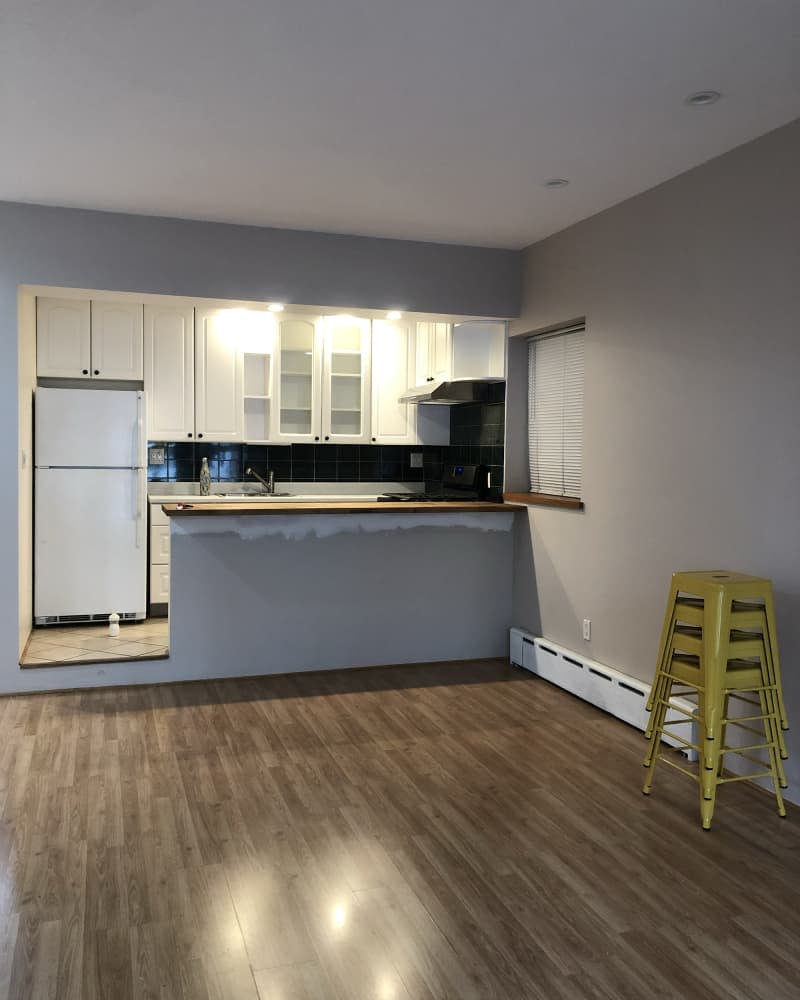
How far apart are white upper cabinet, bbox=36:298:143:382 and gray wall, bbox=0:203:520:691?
55cm

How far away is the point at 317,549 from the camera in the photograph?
4.89 meters

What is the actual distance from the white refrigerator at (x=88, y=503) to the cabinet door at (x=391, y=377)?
72.4 inches

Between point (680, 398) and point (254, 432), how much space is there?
3526 millimetres

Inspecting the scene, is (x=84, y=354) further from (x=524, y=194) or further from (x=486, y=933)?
(x=486, y=933)

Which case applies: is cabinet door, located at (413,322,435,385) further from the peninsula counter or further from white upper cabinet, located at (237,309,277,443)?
the peninsula counter

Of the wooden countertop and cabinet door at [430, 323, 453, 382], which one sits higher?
cabinet door at [430, 323, 453, 382]

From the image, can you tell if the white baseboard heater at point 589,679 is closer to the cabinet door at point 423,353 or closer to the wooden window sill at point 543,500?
the wooden window sill at point 543,500

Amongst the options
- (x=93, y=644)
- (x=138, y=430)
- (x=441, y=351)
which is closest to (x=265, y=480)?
(x=138, y=430)

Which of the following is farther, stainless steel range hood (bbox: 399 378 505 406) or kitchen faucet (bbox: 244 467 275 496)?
kitchen faucet (bbox: 244 467 275 496)

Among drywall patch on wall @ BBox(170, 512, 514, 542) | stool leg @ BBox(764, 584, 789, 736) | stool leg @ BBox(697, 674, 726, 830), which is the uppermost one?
drywall patch on wall @ BBox(170, 512, 514, 542)

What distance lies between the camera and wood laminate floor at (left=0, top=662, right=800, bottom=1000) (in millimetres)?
2113

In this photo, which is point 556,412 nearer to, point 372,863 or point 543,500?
point 543,500

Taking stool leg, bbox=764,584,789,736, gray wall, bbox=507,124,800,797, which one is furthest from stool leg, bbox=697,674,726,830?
gray wall, bbox=507,124,800,797

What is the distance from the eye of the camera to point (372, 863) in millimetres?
2676
